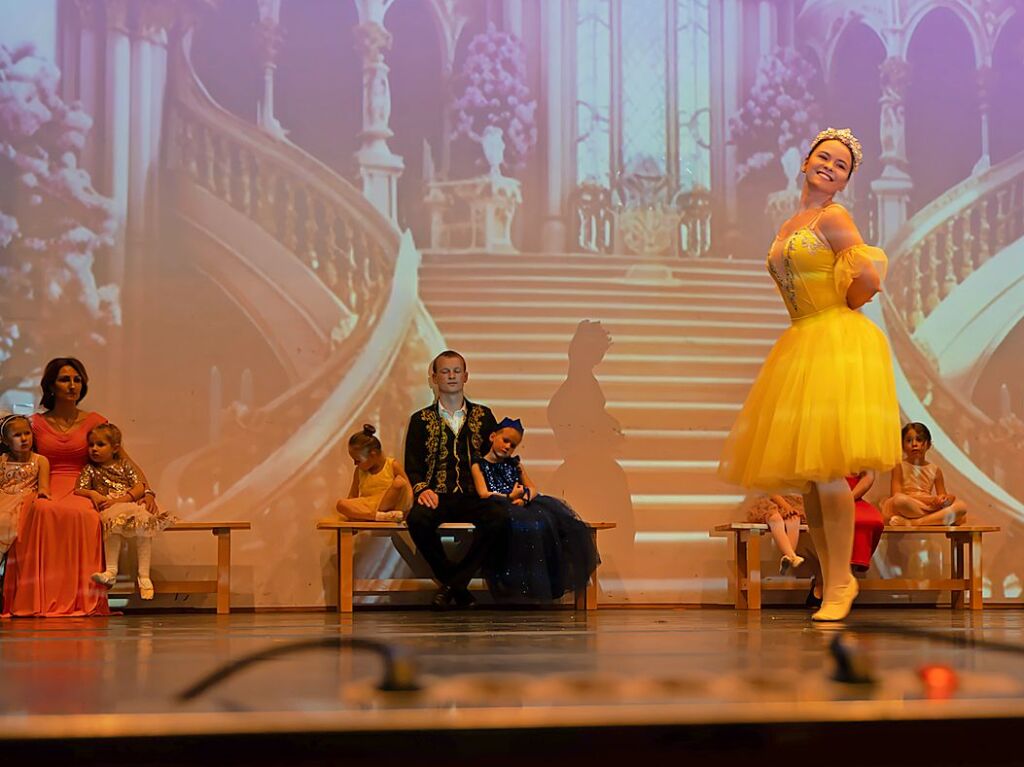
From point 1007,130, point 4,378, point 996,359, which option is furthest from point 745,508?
point 4,378

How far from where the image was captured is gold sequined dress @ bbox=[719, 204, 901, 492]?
384 cm

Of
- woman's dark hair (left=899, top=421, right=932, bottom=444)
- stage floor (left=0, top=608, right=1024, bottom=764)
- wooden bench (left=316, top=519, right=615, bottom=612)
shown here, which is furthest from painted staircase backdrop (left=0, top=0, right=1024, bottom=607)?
stage floor (left=0, top=608, right=1024, bottom=764)

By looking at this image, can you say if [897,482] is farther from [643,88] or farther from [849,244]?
[849,244]

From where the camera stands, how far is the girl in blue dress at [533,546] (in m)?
5.56

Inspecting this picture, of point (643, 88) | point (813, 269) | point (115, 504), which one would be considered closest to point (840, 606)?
point (813, 269)

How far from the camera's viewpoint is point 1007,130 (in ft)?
22.8

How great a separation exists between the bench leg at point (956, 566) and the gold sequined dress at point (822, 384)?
273cm

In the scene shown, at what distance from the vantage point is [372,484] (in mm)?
6043

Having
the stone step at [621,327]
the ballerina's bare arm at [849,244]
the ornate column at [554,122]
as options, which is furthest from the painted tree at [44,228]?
the ballerina's bare arm at [849,244]

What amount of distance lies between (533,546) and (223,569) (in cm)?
141

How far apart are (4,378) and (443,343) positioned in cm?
212

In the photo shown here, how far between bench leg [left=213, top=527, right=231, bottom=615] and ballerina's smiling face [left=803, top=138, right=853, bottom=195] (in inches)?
120

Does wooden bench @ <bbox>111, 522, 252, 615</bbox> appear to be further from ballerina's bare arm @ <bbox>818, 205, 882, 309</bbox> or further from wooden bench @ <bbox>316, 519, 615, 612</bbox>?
ballerina's bare arm @ <bbox>818, 205, 882, 309</bbox>

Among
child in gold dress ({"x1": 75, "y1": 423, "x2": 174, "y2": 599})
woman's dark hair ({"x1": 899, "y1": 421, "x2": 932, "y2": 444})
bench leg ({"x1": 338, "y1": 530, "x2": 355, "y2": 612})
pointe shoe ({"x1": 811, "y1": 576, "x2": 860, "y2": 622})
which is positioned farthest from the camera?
woman's dark hair ({"x1": 899, "y1": 421, "x2": 932, "y2": 444})
